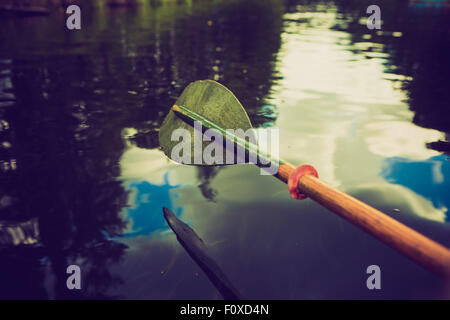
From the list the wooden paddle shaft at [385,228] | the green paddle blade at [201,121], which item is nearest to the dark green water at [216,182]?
the green paddle blade at [201,121]

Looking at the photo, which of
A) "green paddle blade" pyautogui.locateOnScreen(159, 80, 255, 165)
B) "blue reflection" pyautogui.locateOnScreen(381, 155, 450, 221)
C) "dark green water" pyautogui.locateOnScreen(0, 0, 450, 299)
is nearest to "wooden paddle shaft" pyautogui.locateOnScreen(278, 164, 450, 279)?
"dark green water" pyautogui.locateOnScreen(0, 0, 450, 299)

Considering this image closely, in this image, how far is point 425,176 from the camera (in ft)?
9.84

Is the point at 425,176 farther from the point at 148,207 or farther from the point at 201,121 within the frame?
the point at 148,207

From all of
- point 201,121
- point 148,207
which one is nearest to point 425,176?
point 201,121

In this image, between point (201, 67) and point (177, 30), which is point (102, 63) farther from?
point (177, 30)

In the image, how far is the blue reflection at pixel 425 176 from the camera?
2.72 metres

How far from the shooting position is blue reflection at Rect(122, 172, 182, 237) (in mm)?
2436

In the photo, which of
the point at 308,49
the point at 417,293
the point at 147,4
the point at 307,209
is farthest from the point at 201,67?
the point at 147,4

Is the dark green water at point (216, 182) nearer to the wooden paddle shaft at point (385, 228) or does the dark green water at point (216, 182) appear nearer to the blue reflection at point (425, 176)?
the blue reflection at point (425, 176)

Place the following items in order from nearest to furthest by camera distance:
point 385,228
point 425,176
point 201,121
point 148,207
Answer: point 385,228 → point 148,207 → point 201,121 → point 425,176

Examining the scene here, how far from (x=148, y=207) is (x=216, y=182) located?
0.69 m

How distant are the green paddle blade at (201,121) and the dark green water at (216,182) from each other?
0.24 metres
